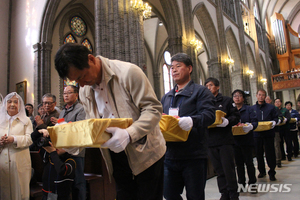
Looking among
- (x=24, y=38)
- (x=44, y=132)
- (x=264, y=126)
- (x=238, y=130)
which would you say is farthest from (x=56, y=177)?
(x=24, y=38)

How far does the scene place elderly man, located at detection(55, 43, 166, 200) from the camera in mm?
1279

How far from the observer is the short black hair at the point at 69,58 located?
1260mm

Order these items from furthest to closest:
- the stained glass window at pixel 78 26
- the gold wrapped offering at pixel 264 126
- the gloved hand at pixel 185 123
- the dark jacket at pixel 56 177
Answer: the stained glass window at pixel 78 26, the gold wrapped offering at pixel 264 126, the dark jacket at pixel 56 177, the gloved hand at pixel 185 123

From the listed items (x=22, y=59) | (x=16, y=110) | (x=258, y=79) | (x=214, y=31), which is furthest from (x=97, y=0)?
(x=258, y=79)

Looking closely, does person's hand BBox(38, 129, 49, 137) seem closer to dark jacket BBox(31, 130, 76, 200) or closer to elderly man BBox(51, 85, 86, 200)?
dark jacket BBox(31, 130, 76, 200)

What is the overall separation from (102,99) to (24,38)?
1273 cm

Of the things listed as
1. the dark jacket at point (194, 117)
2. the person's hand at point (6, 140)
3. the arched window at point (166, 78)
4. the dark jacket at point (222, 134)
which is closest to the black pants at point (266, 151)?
the dark jacket at point (222, 134)

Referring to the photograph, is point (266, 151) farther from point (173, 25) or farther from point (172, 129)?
point (173, 25)

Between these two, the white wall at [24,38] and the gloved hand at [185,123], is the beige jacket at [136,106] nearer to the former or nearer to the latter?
the gloved hand at [185,123]

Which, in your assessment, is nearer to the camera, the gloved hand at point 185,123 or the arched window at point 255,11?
the gloved hand at point 185,123

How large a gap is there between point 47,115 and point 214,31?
1453cm

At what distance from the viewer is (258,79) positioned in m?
23.2

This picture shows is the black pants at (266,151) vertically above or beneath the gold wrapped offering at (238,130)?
beneath

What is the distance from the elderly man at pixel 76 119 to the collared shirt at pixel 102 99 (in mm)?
1531
